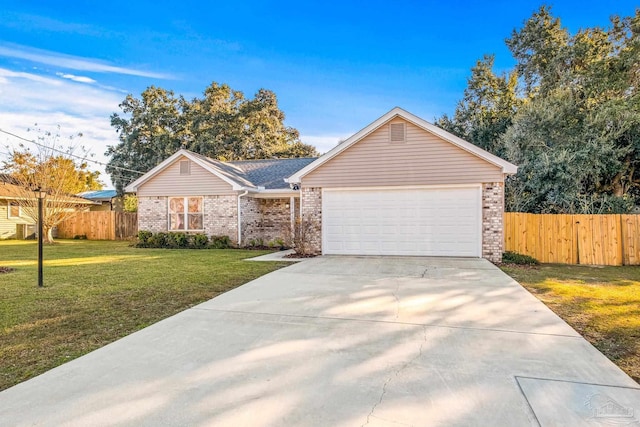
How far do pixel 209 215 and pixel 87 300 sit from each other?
9.90m

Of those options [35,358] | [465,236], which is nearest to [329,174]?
[465,236]

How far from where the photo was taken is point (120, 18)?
457 inches

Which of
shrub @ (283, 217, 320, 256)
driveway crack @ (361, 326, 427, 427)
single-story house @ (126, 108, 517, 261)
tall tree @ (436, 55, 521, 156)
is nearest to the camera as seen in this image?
driveway crack @ (361, 326, 427, 427)

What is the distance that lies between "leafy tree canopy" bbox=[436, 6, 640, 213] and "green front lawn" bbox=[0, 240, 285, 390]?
37.4ft

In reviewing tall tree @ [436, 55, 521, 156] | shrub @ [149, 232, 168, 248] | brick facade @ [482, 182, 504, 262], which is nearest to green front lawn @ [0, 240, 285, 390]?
shrub @ [149, 232, 168, 248]

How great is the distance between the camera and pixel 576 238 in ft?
35.5

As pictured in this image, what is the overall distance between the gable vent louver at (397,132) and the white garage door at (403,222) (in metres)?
1.66

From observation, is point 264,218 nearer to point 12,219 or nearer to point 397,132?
point 397,132

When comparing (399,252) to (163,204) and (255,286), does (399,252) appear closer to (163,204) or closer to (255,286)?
(255,286)

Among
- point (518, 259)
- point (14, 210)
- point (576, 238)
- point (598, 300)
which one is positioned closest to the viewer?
point (598, 300)

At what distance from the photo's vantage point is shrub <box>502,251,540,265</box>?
34.3 ft

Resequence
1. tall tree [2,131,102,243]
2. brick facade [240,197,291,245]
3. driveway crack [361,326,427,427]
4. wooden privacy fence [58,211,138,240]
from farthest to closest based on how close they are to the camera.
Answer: wooden privacy fence [58,211,138,240]
tall tree [2,131,102,243]
brick facade [240,197,291,245]
driveway crack [361,326,427,427]

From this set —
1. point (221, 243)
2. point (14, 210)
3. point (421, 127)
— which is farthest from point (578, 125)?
point (14, 210)

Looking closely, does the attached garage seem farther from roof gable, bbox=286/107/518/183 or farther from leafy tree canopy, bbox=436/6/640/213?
leafy tree canopy, bbox=436/6/640/213
